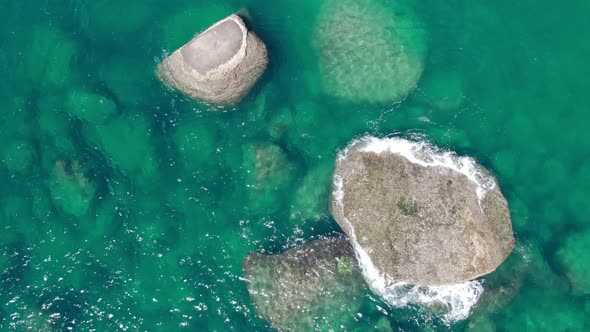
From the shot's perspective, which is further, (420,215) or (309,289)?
(309,289)

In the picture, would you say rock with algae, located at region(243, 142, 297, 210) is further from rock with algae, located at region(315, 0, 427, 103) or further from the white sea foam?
rock with algae, located at region(315, 0, 427, 103)

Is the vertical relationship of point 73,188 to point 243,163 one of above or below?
below

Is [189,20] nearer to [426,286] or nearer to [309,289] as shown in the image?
[309,289]

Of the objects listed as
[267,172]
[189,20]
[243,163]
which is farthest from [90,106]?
[267,172]

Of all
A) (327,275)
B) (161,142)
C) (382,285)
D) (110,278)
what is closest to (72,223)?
(110,278)

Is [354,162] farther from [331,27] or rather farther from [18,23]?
[18,23]
